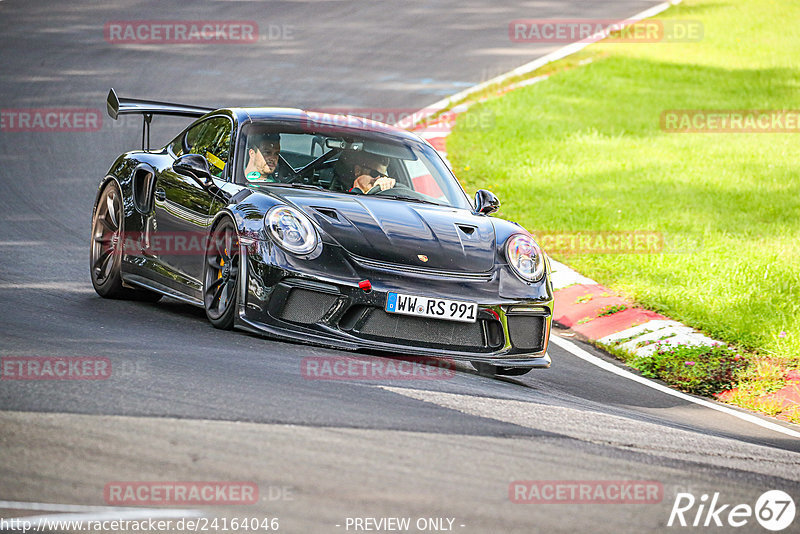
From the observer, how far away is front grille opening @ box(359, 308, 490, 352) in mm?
6207

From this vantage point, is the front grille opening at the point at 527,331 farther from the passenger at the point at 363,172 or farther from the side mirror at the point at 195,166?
the side mirror at the point at 195,166

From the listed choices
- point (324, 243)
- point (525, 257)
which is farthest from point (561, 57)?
point (324, 243)

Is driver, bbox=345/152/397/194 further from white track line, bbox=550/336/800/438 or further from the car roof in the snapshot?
white track line, bbox=550/336/800/438

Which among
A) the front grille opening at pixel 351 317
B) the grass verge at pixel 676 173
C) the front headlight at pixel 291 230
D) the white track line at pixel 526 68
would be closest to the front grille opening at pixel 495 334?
the front grille opening at pixel 351 317

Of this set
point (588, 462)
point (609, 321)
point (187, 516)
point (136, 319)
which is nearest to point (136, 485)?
point (187, 516)

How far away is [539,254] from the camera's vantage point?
700 cm

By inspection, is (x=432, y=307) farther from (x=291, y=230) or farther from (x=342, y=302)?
(x=291, y=230)

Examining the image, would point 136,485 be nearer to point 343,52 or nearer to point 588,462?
point 588,462

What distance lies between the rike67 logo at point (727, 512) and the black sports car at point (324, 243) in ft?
7.38

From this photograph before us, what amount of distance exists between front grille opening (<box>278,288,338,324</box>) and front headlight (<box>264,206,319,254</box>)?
0.77ft

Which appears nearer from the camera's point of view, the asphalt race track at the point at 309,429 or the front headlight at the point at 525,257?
the asphalt race track at the point at 309,429

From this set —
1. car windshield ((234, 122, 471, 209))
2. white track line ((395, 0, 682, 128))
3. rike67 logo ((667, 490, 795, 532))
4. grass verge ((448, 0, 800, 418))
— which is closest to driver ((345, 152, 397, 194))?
car windshield ((234, 122, 471, 209))

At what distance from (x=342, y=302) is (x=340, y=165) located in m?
1.55

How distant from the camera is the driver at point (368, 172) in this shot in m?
7.47
